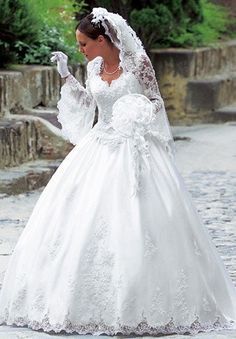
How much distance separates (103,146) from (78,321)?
863 mm

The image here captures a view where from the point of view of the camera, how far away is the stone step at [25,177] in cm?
1030

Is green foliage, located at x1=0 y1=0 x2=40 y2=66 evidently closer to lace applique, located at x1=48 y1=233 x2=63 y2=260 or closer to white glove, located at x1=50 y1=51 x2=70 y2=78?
white glove, located at x1=50 y1=51 x2=70 y2=78

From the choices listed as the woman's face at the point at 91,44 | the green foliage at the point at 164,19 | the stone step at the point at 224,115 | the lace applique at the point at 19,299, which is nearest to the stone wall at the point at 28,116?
the green foliage at the point at 164,19

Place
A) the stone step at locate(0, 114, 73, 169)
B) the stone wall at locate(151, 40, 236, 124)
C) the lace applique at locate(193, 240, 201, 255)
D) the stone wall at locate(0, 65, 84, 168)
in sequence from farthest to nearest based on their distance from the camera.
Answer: the stone wall at locate(151, 40, 236, 124) → the stone wall at locate(0, 65, 84, 168) → the stone step at locate(0, 114, 73, 169) → the lace applique at locate(193, 240, 201, 255)

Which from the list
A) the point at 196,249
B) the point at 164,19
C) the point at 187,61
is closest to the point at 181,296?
the point at 196,249

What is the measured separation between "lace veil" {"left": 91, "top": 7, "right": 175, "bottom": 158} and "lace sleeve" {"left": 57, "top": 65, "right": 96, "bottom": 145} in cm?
39

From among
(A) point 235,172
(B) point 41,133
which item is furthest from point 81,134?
(A) point 235,172

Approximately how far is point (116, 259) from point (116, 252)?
33mm

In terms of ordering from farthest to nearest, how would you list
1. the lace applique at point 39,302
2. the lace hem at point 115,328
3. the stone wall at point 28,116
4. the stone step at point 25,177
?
the stone wall at point 28,116 → the stone step at point 25,177 → the lace applique at point 39,302 → the lace hem at point 115,328

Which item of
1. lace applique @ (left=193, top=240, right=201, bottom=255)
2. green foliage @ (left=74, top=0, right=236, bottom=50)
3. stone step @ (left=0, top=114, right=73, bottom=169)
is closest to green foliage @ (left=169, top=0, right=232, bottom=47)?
green foliage @ (left=74, top=0, right=236, bottom=50)

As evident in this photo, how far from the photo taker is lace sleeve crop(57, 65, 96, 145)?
21.2 feet

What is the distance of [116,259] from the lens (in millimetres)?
5793

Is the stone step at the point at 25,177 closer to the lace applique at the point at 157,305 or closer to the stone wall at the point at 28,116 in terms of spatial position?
the stone wall at the point at 28,116

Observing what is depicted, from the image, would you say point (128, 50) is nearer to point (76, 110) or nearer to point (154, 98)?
point (154, 98)
